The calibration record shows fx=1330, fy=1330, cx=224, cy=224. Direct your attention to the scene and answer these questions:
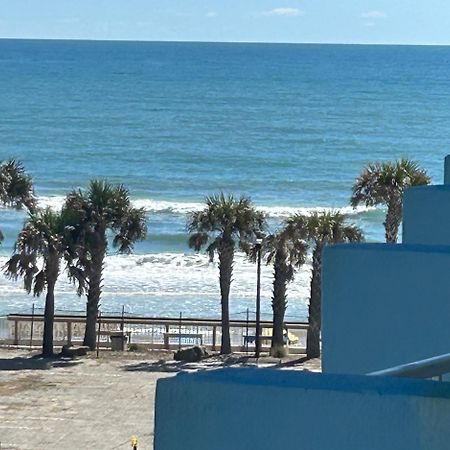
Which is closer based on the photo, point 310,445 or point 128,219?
Answer: point 310,445

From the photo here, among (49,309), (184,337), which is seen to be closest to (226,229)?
(184,337)

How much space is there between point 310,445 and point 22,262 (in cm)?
2539

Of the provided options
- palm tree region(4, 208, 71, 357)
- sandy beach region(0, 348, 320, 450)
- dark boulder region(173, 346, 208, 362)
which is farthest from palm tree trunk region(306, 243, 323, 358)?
palm tree region(4, 208, 71, 357)

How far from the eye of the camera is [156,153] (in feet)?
288

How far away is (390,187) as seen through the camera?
3131cm

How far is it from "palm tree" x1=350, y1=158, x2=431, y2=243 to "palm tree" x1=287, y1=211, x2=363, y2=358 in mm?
903

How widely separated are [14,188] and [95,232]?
2.22 meters

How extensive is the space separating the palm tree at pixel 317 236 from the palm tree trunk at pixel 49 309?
551 cm

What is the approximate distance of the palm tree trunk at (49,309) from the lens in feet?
97.7

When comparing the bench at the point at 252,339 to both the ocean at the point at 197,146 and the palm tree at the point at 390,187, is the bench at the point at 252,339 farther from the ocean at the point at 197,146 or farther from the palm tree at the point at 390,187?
the ocean at the point at 197,146

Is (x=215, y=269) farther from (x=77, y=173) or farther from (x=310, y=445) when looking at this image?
(x=310, y=445)

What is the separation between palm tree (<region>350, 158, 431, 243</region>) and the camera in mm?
30969

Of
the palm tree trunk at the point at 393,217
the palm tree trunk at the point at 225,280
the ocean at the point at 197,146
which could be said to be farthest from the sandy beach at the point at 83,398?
the ocean at the point at 197,146

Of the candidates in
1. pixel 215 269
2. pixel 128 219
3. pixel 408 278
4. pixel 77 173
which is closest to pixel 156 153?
pixel 77 173
